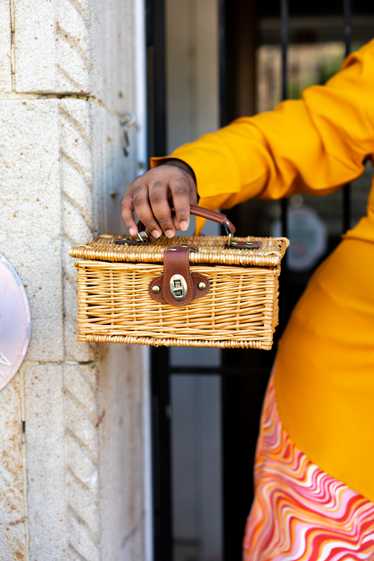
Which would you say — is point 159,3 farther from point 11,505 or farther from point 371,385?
point 11,505

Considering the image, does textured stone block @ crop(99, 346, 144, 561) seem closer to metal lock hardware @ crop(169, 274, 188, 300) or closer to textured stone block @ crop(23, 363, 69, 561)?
textured stone block @ crop(23, 363, 69, 561)

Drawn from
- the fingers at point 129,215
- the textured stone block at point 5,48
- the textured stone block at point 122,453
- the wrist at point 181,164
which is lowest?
the textured stone block at point 122,453

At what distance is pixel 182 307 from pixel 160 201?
0.73 ft

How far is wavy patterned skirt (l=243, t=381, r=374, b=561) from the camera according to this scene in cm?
159

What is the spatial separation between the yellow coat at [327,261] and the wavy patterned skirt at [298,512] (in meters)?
0.03

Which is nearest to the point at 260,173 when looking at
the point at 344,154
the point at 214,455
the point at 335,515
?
the point at 344,154

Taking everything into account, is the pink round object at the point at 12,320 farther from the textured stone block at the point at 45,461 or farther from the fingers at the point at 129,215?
the fingers at the point at 129,215

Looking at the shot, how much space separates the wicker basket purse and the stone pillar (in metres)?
0.25

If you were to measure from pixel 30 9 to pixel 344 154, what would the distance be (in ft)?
2.62

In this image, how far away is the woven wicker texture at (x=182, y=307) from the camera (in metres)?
1.42

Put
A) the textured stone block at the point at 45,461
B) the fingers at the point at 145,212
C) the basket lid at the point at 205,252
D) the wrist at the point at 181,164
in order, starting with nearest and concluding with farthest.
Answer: the basket lid at the point at 205,252
the fingers at the point at 145,212
the wrist at the point at 181,164
the textured stone block at the point at 45,461

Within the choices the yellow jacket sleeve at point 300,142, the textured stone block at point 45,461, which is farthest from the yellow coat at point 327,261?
the textured stone block at point 45,461

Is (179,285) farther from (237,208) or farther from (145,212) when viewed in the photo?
(237,208)

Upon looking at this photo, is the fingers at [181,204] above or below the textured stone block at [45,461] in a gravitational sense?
above
